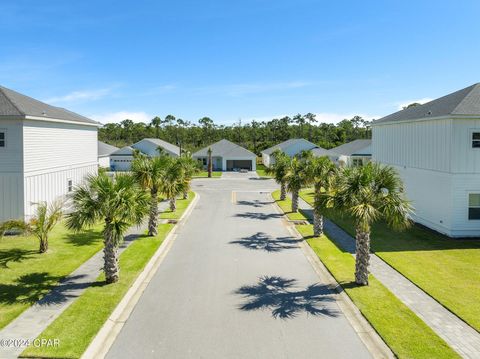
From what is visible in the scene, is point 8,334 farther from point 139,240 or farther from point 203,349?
point 139,240

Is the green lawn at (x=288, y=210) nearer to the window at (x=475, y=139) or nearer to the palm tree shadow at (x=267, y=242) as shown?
the palm tree shadow at (x=267, y=242)

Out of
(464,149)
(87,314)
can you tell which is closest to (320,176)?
(464,149)

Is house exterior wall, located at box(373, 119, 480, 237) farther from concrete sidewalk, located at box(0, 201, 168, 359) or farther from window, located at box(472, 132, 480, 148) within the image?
concrete sidewalk, located at box(0, 201, 168, 359)

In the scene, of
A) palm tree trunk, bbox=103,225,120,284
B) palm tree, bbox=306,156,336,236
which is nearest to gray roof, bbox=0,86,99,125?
palm tree trunk, bbox=103,225,120,284

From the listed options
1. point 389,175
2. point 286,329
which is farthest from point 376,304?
point 389,175

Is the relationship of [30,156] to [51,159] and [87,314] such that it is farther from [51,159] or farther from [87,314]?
[87,314]

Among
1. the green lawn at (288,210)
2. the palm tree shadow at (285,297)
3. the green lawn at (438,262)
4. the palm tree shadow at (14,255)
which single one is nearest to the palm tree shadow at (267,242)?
the green lawn at (438,262)

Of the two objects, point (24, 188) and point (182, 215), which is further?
point (182, 215)
